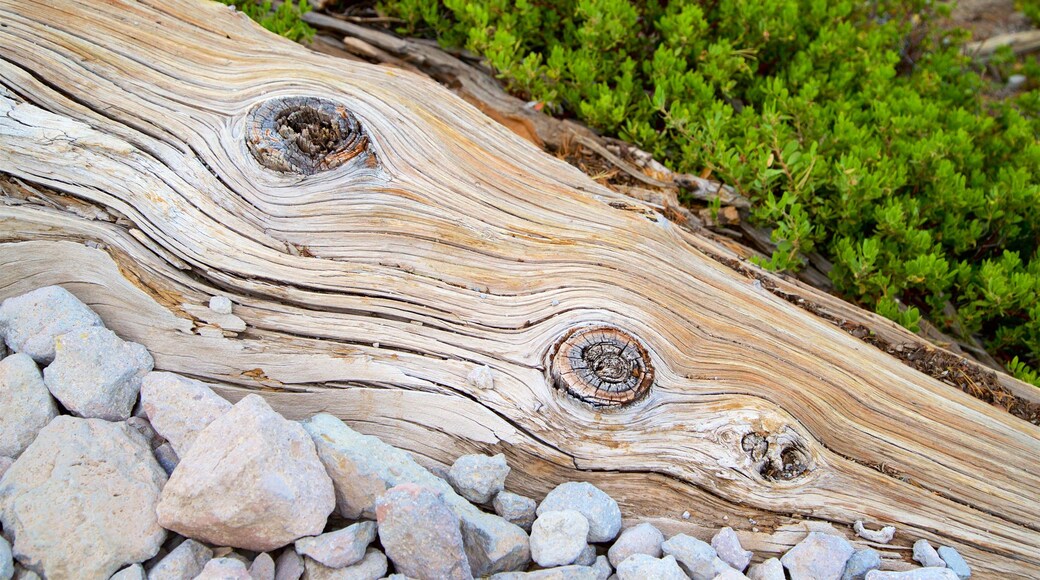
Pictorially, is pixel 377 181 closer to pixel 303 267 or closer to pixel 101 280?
pixel 303 267

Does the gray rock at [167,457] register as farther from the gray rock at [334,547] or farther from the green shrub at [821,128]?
the green shrub at [821,128]

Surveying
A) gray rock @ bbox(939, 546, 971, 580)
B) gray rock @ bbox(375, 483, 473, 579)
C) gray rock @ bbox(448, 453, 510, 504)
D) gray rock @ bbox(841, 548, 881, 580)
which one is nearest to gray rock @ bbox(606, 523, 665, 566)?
gray rock @ bbox(448, 453, 510, 504)

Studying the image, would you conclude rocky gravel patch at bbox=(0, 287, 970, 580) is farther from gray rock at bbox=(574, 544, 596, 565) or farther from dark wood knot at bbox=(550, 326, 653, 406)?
dark wood knot at bbox=(550, 326, 653, 406)

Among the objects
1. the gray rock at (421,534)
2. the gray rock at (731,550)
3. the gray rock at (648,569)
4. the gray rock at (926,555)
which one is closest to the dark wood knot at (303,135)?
the gray rock at (421,534)

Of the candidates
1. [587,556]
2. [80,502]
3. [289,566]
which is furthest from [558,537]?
[80,502]

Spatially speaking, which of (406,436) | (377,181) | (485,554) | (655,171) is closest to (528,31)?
(655,171)

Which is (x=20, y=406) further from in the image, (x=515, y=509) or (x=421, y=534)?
(x=515, y=509)
